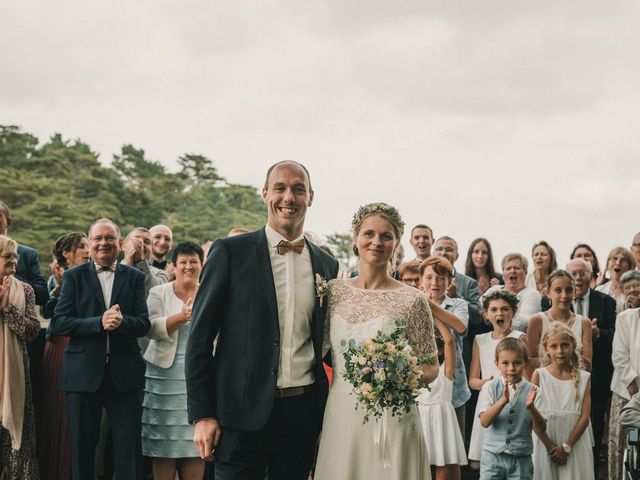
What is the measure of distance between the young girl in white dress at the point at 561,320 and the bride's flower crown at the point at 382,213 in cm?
329

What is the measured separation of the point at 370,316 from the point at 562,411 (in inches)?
124

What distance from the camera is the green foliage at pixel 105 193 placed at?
107ft

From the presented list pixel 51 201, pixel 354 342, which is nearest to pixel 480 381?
pixel 354 342

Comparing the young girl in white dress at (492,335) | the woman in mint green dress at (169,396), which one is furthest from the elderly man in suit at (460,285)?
the woman in mint green dress at (169,396)

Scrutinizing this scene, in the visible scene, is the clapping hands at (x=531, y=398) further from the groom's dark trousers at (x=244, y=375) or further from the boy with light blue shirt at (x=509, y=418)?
the groom's dark trousers at (x=244, y=375)

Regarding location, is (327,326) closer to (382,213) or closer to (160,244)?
(382,213)

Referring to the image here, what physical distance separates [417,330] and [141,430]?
3309mm

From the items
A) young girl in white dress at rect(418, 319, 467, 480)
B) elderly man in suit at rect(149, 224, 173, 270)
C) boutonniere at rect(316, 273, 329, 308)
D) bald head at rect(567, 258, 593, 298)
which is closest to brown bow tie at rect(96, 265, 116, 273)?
elderly man in suit at rect(149, 224, 173, 270)

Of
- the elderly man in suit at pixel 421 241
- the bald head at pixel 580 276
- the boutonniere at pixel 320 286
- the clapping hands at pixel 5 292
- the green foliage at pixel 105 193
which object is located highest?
the green foliage at pixel 105 193

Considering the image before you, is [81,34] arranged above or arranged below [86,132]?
above

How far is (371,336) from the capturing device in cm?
436

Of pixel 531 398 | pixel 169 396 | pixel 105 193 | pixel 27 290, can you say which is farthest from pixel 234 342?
pixel 105 193

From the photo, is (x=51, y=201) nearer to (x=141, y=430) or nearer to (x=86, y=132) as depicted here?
(x=86, y=132)

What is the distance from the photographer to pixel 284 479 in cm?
399
